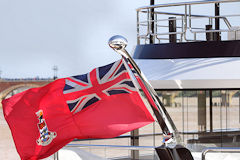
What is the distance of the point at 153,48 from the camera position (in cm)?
1445

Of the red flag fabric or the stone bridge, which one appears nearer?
the red flag fabric

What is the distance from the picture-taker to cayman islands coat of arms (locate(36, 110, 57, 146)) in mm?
8260

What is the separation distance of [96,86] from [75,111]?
1.65ft

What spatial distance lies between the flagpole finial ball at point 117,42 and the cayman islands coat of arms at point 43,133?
255 centimetres

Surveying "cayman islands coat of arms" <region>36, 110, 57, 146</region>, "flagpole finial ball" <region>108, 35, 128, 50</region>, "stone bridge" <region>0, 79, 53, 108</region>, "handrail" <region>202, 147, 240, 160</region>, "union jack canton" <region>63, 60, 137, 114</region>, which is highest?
"flagpole finial ball" <region>108, 35, 128, 50</region>

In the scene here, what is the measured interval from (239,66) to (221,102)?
1891 millimetres

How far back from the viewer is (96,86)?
8.61m

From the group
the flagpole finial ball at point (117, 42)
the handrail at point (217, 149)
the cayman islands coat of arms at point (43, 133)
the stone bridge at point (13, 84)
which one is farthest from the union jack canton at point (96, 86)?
the stone bridge at point (13, 84)

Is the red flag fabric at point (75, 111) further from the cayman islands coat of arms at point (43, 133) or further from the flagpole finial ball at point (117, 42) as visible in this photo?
the flagpole finial ball at point (117, 42)

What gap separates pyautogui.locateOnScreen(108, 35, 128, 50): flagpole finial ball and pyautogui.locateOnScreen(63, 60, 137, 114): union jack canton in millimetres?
2266

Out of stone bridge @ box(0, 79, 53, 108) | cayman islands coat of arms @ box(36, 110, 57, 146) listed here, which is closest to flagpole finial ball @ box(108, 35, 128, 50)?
cayman islands coat of arms @ box(36, 110, 57, 146)

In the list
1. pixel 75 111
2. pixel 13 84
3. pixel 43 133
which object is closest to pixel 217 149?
pixel 75 111

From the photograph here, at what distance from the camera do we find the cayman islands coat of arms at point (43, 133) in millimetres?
8260

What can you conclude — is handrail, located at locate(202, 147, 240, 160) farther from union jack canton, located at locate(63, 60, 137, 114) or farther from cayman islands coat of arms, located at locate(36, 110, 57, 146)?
cayman islands coat of arms, located at locate(36, 110, 57, 146)
